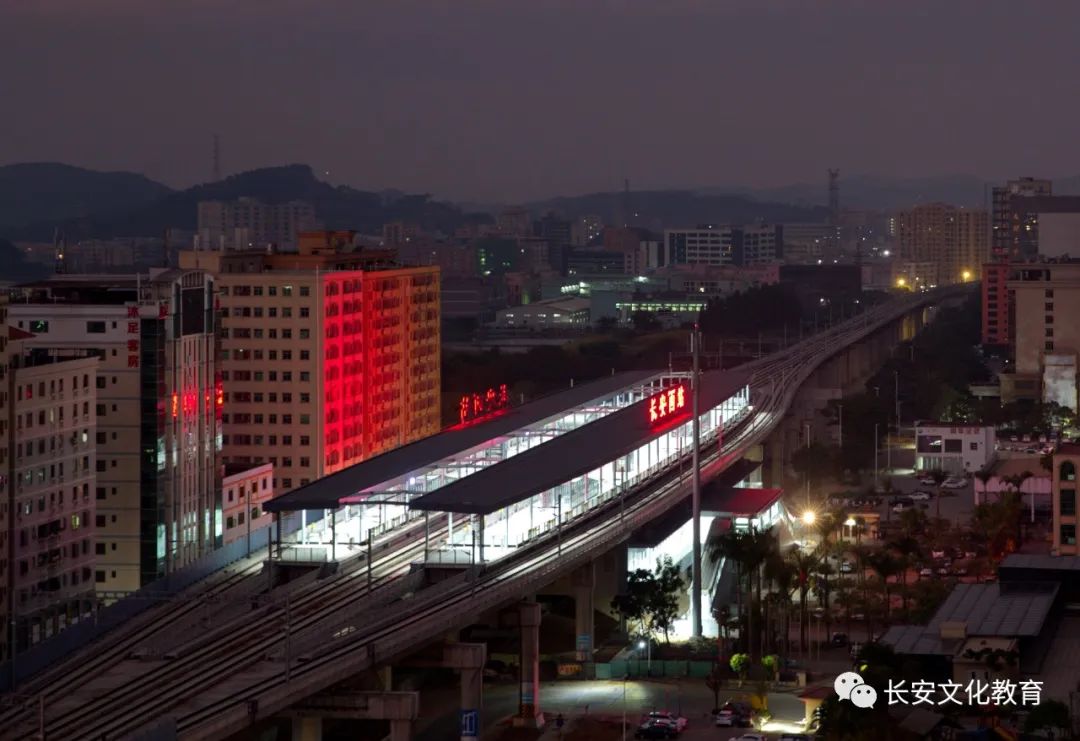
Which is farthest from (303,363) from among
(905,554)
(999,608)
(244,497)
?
(999,608)

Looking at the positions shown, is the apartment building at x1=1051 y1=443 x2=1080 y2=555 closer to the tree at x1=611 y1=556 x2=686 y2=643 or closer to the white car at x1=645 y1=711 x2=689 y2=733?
the tree at x1=611 y1=556 x2=686 y2=643

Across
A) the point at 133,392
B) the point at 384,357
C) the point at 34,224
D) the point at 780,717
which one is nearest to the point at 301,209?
the point at 34,224

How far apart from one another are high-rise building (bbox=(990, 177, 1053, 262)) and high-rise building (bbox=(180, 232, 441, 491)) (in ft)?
291

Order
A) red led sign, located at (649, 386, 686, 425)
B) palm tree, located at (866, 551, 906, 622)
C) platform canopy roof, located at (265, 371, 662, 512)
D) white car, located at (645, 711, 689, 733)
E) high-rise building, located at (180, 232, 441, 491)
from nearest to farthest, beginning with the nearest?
1. white car, located at (645, 711, 689, 733)
2. platform canopy roof, located at (265, 371, 662, 512)
3. palm tree, located at (866, 551, 906, 622)
4. red led sign, located at (649, 386, 686, 425)
5. high-rise building, located at (180, 232, 441, 491)

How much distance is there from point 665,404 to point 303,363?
1056 centimetres

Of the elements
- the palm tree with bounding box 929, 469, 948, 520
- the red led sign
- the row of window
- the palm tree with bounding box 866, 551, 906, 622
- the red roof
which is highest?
the row of window

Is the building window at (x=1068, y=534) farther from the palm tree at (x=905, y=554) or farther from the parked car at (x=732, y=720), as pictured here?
the parked car at (x=732, y=720)

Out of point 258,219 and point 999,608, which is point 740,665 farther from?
point 258,219

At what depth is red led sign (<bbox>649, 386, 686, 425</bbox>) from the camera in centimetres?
4291

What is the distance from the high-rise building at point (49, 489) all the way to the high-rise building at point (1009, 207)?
353 feet

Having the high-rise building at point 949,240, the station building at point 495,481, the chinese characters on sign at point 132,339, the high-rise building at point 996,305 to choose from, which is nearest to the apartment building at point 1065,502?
the station building at point 495,481

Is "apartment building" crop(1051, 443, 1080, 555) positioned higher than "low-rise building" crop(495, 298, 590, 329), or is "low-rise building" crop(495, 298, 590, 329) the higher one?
"low-rise building" crop(495, 298, 590, 329)

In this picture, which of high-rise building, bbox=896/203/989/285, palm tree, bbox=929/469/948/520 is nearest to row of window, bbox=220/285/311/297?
palm tree, bbox=929/469/948/520

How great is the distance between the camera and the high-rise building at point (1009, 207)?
14300 cm
